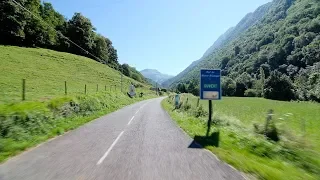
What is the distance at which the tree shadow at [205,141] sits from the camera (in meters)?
12.1

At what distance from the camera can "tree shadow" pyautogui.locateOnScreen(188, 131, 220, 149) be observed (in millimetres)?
12141

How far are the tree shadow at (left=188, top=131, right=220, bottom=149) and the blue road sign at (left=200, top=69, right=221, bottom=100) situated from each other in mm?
3497

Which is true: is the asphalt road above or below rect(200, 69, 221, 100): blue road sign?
below

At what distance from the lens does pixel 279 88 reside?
293 feet

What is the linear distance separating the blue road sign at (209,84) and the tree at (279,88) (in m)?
75.7

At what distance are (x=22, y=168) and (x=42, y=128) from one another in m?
6.35

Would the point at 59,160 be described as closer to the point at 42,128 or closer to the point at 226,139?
the point at 42,128

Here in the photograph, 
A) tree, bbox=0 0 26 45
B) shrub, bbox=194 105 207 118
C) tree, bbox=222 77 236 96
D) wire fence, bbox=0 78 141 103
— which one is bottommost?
shrub, bbox=194 105 207 118

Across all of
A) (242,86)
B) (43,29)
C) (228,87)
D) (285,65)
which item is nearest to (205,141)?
(43,29)

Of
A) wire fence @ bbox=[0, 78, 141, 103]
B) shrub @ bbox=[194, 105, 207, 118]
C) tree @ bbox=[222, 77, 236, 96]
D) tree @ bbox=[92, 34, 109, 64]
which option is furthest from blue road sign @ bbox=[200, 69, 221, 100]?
tree @ bbox=[222, 77, 236, 96]

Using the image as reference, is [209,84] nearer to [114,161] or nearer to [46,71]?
[114,161]

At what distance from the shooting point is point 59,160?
353 inches

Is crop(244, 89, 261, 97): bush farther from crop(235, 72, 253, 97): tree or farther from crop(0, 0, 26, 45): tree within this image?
crop(0, 0, 26, 45): tree

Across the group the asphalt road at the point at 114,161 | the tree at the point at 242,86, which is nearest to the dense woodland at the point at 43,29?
the asphalt road at the point at 114,161
